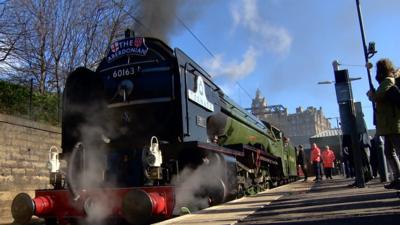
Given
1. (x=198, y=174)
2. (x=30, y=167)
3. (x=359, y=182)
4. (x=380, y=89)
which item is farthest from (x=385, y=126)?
(x=30, y=167)

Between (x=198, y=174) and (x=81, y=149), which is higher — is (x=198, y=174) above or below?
below

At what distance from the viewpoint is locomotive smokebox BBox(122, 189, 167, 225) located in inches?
245

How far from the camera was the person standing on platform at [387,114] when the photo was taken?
19.5 ft

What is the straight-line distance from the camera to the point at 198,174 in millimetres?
7969

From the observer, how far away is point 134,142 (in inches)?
313

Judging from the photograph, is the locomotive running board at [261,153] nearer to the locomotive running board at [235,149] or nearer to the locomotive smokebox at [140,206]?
the locomotive running board at [235,149]

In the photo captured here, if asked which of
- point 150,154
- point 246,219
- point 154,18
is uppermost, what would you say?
point 154,18

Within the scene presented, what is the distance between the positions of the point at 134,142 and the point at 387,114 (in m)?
4.18

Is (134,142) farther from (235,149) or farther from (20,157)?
(20,157)

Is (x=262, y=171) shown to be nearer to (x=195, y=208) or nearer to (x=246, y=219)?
(x=195, y=208)

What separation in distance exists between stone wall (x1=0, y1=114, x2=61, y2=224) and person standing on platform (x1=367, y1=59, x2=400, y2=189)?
8.89 m

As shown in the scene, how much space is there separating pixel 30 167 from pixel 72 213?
6034mm

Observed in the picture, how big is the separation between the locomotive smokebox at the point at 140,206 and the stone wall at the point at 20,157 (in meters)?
5.85

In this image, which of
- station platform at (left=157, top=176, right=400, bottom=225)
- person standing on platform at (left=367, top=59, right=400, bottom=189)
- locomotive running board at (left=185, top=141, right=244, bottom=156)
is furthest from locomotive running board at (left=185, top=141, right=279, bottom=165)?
person standing on platform at (left=367, top=59, right=400, bottom=189)
